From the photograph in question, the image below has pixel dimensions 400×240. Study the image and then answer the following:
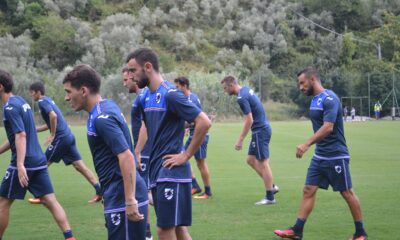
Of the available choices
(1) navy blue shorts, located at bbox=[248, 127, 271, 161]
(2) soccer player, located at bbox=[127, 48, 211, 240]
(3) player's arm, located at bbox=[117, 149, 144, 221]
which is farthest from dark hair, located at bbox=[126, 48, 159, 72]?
(1) navy blue shorts, located at bbox=[248, 127, 271, 161]

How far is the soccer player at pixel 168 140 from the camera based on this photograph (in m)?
5.58

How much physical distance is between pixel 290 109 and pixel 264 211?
1664 inches

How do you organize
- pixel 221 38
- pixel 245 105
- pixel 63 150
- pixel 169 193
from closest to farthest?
pixel 169 193
pixel 63 150
pixel 245 105
pixel 221 38

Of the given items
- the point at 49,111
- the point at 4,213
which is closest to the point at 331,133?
the point at 4,213

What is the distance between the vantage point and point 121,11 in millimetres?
76000

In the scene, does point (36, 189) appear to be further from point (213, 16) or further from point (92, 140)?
point (213, 16)

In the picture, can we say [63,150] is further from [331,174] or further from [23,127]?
[331,174]

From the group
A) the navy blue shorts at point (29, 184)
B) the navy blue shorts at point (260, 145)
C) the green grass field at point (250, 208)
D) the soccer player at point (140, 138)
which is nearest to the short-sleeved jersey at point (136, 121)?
the soccer player at point (140, 138)

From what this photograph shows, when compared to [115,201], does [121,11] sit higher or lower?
higher

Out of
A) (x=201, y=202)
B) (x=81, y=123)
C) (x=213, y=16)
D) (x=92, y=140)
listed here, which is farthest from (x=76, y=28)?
(x=92, y=140)

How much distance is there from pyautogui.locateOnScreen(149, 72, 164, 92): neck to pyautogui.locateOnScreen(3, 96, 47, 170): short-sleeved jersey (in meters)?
2.12

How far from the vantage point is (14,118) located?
7.04 m

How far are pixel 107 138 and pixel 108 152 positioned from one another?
20 centimetres

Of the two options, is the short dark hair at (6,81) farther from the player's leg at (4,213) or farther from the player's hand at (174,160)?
the player's hand at (174,160)
